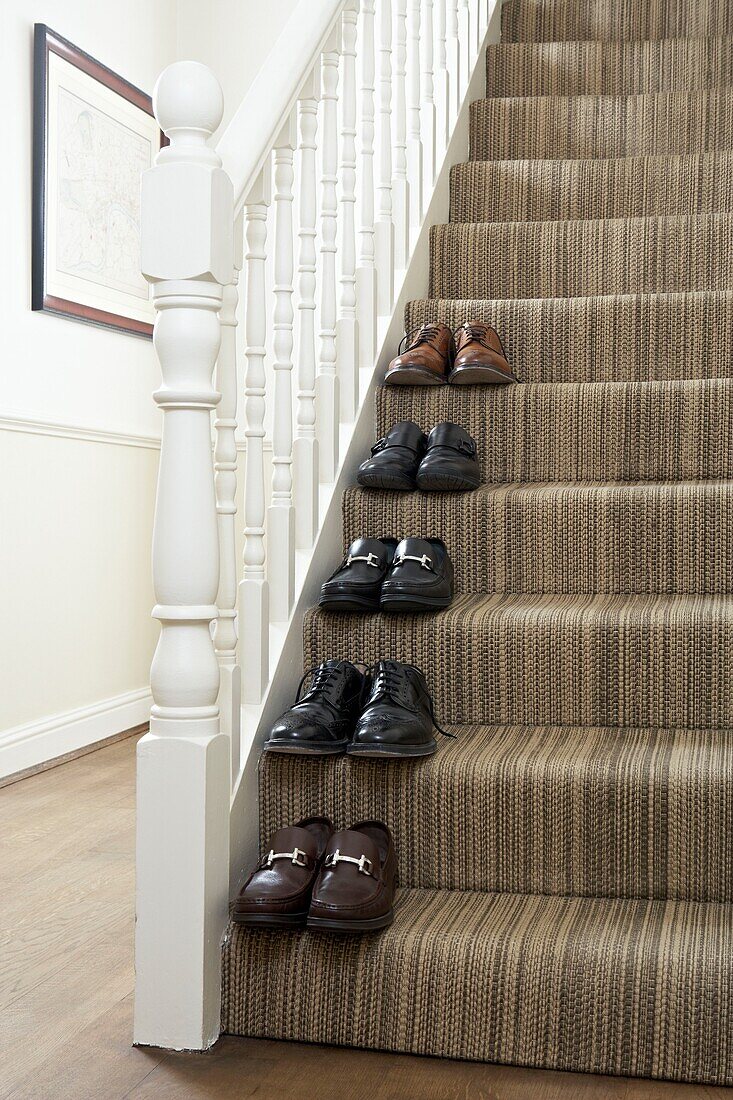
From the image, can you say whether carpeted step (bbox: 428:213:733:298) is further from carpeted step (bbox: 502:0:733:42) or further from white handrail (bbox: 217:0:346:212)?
carpeted step (bbox: 502:0:733:42)

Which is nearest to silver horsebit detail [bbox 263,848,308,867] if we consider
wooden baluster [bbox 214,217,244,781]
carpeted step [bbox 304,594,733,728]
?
wooden baluster [bbox 214,217,244,781]

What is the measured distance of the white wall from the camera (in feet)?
8.39

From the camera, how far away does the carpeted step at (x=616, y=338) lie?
1854mm

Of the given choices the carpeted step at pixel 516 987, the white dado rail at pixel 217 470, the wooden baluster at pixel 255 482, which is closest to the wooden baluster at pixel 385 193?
the white dado rail at pixel 217 470

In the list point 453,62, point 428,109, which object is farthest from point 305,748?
point 453,62

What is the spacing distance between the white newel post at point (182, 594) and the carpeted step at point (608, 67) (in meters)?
1.79

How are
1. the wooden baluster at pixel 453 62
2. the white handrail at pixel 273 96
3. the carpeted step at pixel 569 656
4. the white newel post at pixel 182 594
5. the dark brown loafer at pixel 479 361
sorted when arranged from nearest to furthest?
1. the white newel post at pixel 182 594
2. the white handrail at pixel 273 96
3. the carpeted step at pixel 569 656
4. the dark brown loafer at pixel 479 361
5. the wooden baluster at pixel 453 62

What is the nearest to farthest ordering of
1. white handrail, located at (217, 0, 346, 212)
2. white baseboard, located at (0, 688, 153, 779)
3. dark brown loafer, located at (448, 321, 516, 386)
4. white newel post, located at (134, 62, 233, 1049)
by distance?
white newel post, located at (134, 62, 233, 1049)
white handrail, located at (217, 0, 346, 212)
dark brown loafer, located at (448, 321, 516, 386)
white baseboard, located at (0, 688, 153, 779)

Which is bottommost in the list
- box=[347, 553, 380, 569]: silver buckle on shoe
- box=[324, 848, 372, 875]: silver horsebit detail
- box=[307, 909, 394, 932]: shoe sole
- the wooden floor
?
the wooden floor

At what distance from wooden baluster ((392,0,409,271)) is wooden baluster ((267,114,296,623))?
0.56m

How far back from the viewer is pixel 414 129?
2.10m

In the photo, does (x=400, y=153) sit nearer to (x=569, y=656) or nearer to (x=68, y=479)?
(x=569, y=656)

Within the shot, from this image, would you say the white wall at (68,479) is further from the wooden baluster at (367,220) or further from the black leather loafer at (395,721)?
the black leather loafer at (395,721)

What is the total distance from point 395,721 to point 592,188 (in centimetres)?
145
